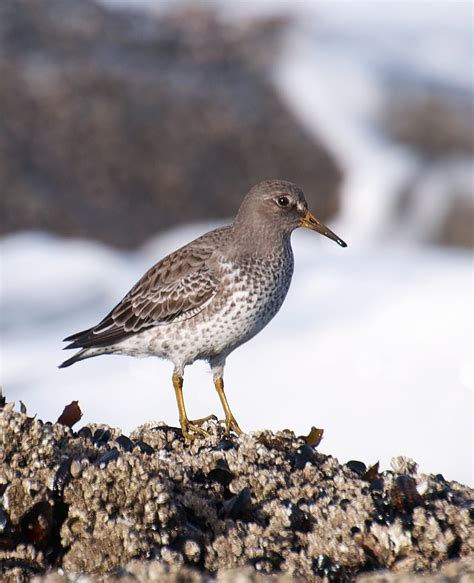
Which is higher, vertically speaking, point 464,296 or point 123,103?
point 123,103

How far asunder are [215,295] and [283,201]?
1017mm

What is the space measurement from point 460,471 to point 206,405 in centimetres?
320

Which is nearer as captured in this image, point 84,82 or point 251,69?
point 84,82

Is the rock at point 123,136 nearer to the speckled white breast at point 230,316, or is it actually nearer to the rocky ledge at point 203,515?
the speckled white breast at point 230,316

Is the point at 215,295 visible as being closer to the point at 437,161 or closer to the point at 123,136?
the point at 123,136

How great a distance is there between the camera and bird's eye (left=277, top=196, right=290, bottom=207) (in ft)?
27.1

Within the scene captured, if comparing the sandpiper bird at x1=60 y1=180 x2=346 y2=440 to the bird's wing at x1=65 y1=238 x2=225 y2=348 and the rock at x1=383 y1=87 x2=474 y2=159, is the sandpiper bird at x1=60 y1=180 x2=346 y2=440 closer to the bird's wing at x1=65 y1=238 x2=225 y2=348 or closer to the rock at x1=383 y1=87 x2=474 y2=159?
the bird's wing at x1=65 y1=238 x2=225 y2=348

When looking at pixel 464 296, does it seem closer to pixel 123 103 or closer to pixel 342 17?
pixel 123 103

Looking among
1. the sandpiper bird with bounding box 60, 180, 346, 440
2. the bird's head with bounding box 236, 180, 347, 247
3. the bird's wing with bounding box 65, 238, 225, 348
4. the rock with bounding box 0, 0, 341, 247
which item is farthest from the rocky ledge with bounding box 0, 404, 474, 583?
the rock with bounding box 0, 0, 341, 247

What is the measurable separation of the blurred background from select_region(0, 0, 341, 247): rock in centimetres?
4

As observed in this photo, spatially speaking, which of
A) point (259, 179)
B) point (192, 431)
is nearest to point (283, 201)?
point (192, 431)

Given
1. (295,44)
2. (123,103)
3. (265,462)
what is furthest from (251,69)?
(265,462)

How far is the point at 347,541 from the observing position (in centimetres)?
556

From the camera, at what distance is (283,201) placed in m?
8.28
